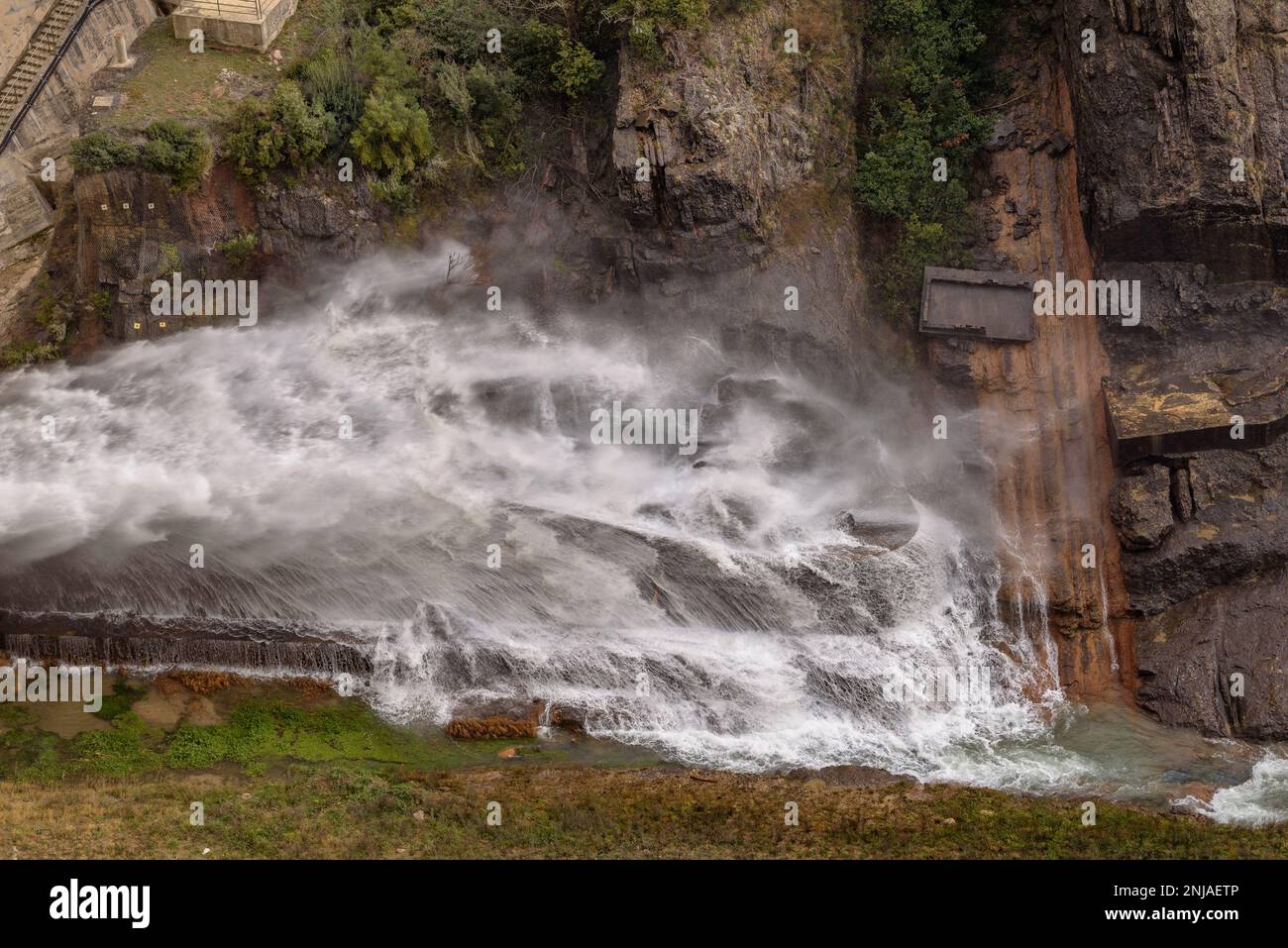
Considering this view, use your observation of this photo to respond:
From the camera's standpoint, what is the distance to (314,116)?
2800cm

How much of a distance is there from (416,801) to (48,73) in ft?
60.1

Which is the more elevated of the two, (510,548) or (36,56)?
(36,56)

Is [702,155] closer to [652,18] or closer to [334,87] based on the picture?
[652,18]

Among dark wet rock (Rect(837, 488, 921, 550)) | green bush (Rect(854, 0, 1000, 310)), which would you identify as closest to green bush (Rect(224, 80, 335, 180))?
green bush (Rect(854, 0, 1000, 310))

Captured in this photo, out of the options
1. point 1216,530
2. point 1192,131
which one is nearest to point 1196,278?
point 1192,131

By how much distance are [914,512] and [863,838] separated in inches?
324

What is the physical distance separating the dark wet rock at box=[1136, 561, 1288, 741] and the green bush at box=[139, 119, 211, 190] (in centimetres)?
2315

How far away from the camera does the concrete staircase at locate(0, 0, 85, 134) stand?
2652cm

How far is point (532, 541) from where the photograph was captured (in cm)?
2531

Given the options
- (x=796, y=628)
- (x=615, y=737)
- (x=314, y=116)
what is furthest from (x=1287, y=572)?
(x=314, y=116)

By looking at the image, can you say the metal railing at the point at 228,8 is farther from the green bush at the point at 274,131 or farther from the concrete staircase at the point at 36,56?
the concrete staircase at the point at 36,56

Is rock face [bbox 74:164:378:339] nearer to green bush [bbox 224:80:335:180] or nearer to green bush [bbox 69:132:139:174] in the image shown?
green bush [bbox 69:132:139:174]

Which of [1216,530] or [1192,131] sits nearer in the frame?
[1216,530]

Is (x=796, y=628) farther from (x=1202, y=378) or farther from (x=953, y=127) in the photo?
(x=953, y=127)
